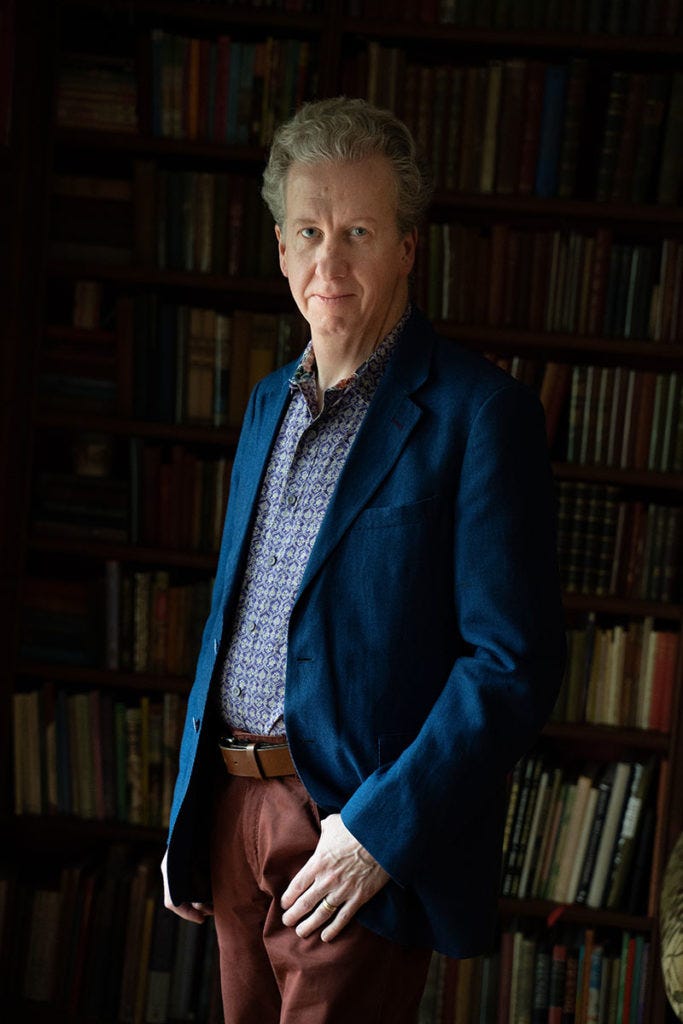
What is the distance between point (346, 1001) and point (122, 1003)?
5.43 ft

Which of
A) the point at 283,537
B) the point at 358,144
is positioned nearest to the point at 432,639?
the point at 283,537

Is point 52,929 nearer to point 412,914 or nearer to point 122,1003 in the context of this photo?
point 122,1003

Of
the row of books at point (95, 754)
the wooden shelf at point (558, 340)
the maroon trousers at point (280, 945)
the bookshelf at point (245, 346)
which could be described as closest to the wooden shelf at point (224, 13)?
the bookshelf at point (245, 346)

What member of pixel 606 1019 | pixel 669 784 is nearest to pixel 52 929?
pixel 606 1019

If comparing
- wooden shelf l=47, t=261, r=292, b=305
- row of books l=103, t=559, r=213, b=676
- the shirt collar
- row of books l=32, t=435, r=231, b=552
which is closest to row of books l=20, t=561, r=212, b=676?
row of books l=103, t=559, r=213, b=676

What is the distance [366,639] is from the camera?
1.43m

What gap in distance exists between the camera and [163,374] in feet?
9.21

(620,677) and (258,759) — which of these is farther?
(620,677)

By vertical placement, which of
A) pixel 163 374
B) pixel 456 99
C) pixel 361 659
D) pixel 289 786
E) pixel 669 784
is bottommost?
pixel 669 784

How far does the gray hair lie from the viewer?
151cm

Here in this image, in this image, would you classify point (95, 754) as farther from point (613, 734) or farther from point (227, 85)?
point (227, 85)

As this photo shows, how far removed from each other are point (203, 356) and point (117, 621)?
2.27ft

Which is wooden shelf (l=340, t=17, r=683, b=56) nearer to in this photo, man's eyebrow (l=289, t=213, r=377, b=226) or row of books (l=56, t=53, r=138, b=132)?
row of books (l=56, t=53, r=138, b=132)

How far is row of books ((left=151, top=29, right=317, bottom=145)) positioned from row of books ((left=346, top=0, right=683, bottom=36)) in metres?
0.20
